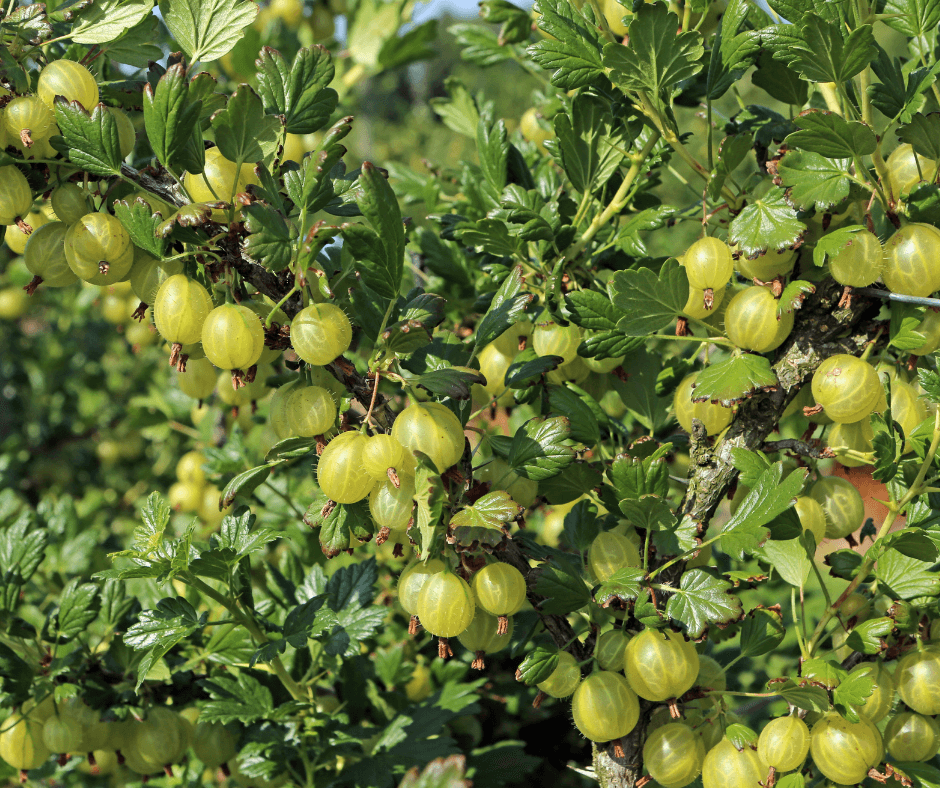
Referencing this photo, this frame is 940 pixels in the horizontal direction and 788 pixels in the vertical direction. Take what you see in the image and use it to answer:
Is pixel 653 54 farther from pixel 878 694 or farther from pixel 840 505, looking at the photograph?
pixel 878 694

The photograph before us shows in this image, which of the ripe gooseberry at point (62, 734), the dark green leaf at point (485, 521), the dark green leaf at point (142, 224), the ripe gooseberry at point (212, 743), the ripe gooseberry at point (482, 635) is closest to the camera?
the dark green leaf at point (485, 521)

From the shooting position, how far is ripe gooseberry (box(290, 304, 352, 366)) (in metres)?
0.89

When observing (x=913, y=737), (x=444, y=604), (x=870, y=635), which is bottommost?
(x=913, y=737)

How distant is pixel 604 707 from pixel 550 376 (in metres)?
0.54

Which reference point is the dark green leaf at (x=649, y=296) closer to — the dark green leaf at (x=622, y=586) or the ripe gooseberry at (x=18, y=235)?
the dark green leaf at (x=622, y=586)

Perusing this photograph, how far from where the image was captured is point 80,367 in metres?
3.41

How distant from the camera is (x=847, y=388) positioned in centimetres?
99

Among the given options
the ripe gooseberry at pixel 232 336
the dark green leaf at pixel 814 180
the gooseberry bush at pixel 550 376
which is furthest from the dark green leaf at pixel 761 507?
the ripe gooseberry at pixel 232 336

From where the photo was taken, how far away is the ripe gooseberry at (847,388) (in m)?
0.99

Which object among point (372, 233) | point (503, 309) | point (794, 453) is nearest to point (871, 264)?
point (794, 453)

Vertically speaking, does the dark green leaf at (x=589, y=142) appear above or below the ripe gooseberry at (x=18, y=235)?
below

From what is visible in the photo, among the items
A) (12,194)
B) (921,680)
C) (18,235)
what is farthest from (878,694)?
(18,235)

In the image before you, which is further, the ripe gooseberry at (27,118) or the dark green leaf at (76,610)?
the dark green leaf at (76,610)

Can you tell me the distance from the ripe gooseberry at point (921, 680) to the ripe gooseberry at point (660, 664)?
302mm
